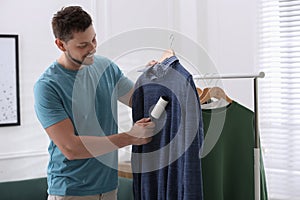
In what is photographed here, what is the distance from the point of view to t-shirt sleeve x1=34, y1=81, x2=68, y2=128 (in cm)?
178

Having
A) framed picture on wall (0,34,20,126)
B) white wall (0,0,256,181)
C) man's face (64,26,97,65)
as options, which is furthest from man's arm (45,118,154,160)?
framed picture on wall (0,34,20,126)

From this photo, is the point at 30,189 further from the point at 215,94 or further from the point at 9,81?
the point at 215,94

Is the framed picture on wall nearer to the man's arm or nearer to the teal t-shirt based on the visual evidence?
the teal t-shirt

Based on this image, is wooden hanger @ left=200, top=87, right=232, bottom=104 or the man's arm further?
wooden hanger @ left=200, top=87, right=232, bottom=104

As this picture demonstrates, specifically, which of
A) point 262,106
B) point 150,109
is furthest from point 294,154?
point 150,109

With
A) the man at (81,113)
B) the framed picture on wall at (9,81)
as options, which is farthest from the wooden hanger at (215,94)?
the framed picture on wall at (9,81)

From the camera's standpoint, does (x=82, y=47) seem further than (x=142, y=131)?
Yes

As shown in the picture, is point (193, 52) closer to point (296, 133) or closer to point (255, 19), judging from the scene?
point (255, 19)

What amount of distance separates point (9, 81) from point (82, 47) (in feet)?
4.17

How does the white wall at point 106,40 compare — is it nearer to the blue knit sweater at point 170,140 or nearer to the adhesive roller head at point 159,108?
the blue knit sweater at point 170,140

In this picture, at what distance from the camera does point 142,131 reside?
171cm

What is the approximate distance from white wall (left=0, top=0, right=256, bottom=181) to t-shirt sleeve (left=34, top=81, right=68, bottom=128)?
843mm

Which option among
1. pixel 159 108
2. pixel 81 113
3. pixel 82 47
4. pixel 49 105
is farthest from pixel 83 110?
pixel 159 108

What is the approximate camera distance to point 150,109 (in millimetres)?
1790
